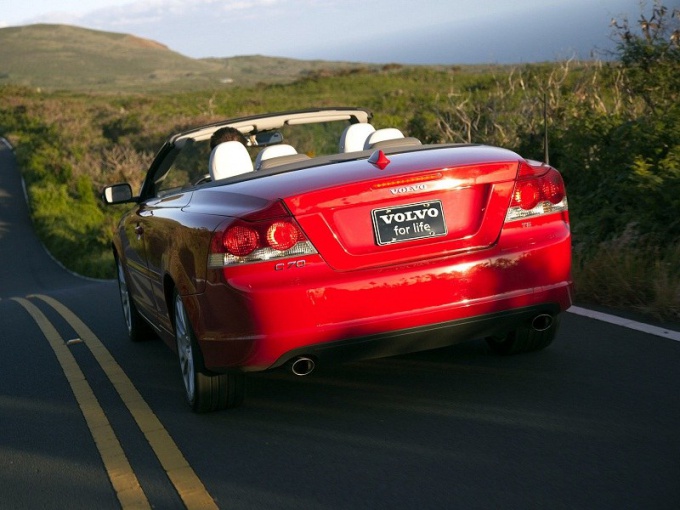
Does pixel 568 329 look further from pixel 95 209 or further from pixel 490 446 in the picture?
pixel 95 209

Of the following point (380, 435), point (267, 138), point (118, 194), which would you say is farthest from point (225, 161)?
point (380, 435)

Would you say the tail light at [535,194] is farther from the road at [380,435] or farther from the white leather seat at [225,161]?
the white leather seat at [225,161]

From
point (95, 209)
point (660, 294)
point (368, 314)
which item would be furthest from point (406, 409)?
point (95, 209)

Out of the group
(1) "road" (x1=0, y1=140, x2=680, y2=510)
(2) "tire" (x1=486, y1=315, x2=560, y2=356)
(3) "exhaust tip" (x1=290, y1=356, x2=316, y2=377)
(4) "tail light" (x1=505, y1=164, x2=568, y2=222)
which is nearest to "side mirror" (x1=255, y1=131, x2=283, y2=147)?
(1) "road" (x1=0, y1=140, x2=680, y2=510)

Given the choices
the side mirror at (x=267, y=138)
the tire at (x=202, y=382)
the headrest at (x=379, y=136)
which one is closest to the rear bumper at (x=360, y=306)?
the tire at (x=202, y=382)

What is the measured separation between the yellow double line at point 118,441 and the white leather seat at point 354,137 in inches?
83.1

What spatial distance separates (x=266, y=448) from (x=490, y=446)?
109 cm

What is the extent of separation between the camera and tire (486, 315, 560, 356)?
638 centimetres

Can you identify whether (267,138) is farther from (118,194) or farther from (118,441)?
(118,441)

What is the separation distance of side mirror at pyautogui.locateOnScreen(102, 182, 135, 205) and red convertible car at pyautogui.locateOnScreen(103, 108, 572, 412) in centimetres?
187

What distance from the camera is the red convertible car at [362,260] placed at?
5.08m

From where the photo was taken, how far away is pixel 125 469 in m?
5.07

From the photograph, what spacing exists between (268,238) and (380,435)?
1.08 meters

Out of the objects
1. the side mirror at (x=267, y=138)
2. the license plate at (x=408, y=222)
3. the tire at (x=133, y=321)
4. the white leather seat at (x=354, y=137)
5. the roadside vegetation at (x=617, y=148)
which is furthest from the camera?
the tire at (x=133, y=321)
